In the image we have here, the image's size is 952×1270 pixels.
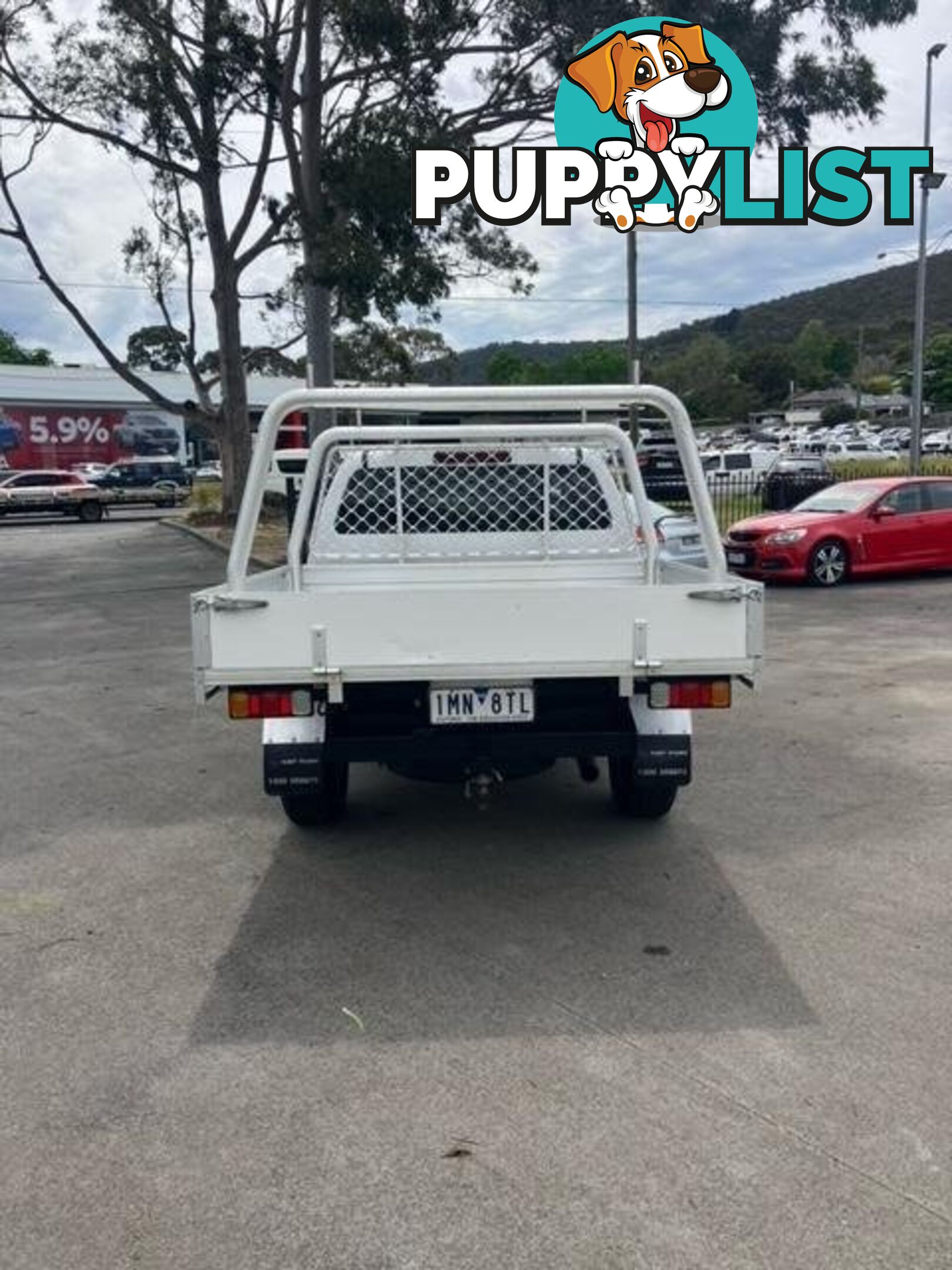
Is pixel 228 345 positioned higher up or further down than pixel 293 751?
higher up

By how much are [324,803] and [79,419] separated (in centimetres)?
5264

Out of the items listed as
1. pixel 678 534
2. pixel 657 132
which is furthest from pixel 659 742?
pixel 657 132

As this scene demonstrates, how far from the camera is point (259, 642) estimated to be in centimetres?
429

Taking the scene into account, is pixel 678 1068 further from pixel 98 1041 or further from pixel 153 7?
pixel 153 7

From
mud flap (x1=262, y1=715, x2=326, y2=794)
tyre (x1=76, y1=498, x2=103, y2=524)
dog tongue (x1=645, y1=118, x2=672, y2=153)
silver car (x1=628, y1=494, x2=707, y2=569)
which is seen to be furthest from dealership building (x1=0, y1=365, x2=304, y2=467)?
mud flap (x1=262, y1=715, x2=326, y2=794)

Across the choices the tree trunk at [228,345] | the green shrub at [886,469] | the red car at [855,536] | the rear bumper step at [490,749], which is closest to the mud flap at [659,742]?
the rear bumper step at [490,749]

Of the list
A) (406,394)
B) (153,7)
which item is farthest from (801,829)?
(153,7)

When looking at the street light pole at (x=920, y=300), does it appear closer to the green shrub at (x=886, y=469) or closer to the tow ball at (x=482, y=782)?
the green shrub at (x=886, y=469)

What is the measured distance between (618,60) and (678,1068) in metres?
17.9

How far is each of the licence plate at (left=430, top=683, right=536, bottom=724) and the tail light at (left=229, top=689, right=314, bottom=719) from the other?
1.61ft

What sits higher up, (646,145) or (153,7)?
(153,7)

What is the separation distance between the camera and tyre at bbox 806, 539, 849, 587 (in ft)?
49.4

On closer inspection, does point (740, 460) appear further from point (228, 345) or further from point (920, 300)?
point (228, 345)

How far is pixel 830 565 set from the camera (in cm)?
→ 1518
